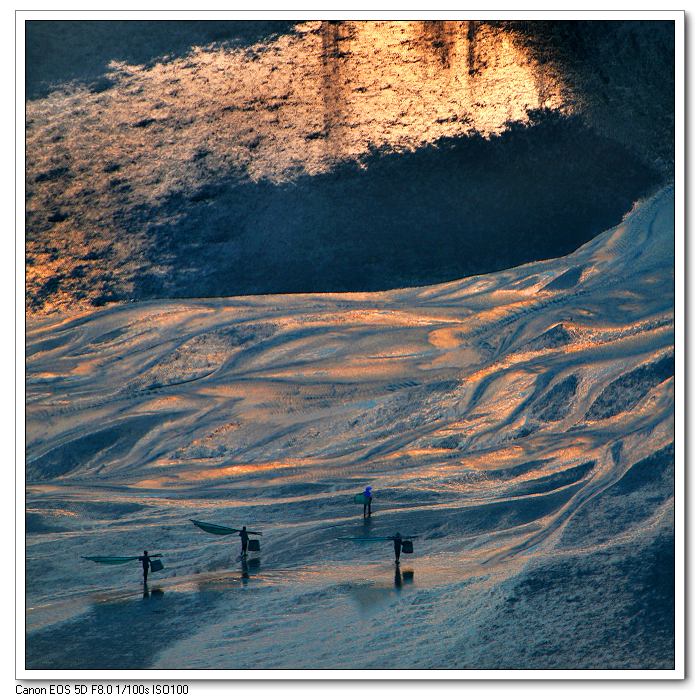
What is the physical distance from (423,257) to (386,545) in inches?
47.9

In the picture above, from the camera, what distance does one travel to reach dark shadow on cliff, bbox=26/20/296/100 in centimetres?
405

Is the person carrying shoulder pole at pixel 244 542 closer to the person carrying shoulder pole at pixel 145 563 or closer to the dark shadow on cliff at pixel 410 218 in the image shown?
the person carrying shoulder pole at pixel 145 563

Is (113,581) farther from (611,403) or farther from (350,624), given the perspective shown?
(611,403)

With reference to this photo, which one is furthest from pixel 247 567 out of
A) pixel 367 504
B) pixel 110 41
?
pixel 110 41

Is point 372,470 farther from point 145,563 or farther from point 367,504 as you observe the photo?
point 145,563

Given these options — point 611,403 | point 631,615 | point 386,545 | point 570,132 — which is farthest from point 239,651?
point 570,132

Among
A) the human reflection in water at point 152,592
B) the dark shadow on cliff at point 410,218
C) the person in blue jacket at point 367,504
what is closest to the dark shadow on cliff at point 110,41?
the dark shadow on cliff at point 410,218

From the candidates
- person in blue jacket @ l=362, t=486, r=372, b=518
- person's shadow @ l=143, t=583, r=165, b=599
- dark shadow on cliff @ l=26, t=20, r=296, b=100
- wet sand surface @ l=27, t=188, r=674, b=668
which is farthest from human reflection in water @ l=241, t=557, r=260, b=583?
dark shadow on cliff @ l=26, t=20, r=296, b=100

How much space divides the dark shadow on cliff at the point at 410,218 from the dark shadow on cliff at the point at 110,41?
1.89 ft

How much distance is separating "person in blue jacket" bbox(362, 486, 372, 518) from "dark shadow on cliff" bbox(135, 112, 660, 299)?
2.91 feet

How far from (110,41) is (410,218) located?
140 cm

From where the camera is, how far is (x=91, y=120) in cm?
436

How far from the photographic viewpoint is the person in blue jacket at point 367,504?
12.5ft

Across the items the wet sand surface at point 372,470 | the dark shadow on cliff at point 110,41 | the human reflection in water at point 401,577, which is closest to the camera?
the wet sand surface at point 372,470
